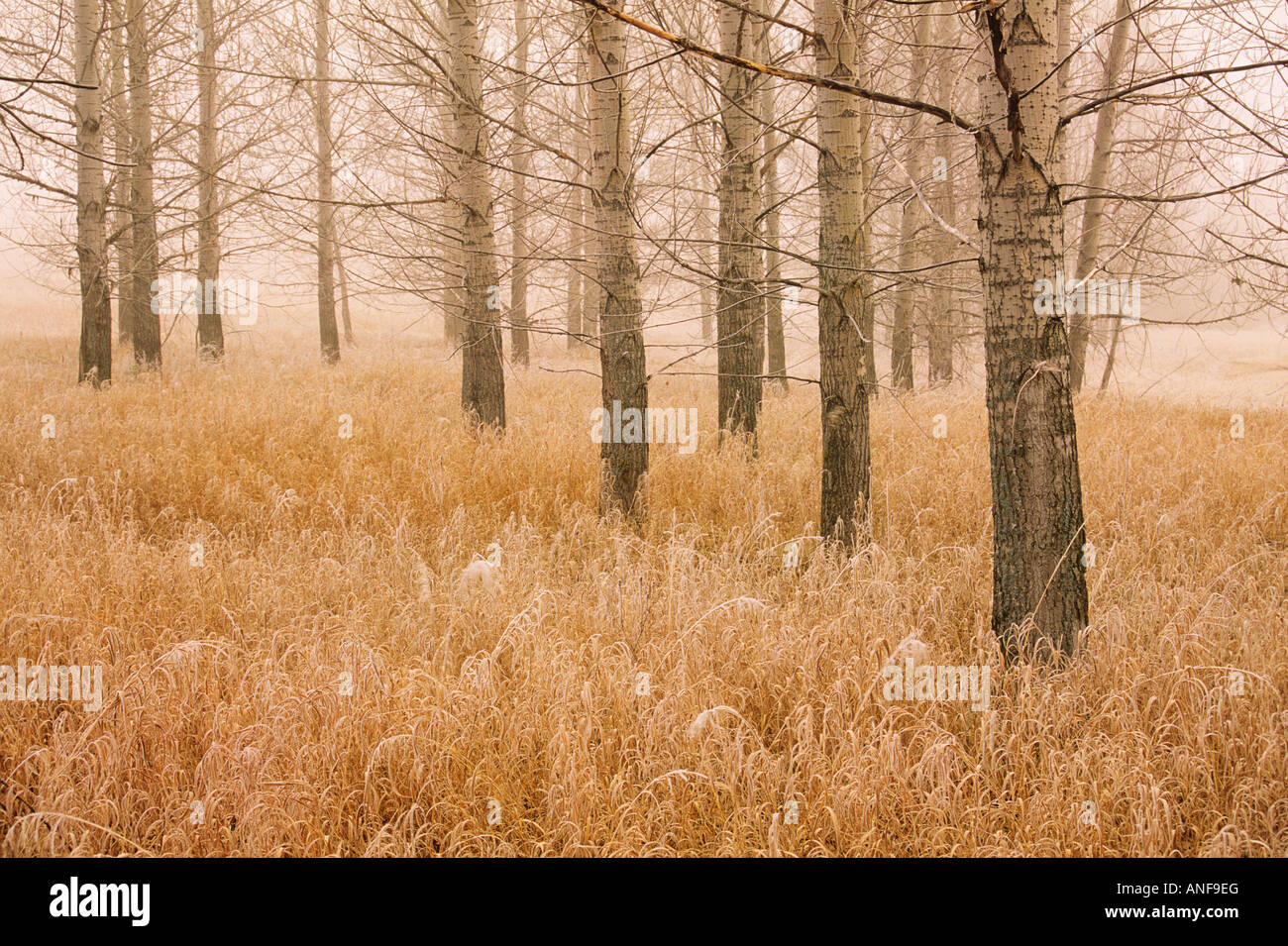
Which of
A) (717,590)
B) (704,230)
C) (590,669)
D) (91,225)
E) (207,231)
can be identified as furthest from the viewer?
(704,230)

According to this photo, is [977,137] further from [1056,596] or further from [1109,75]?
[1109,75]

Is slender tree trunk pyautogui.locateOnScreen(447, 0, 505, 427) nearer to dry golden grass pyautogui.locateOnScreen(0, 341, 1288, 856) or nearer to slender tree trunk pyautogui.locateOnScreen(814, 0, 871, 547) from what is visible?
dry golden grass pyautogui.locateOnScreen(0, 341, 1288, 856)

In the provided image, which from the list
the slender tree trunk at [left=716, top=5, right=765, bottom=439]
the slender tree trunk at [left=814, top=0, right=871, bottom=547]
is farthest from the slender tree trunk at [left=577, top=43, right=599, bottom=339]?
the slender tree trunk at [left=814, top=0, right=871, bottom=547]

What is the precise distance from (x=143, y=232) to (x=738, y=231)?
9.11 metres

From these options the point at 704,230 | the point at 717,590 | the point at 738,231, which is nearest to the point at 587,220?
the point at 704,230

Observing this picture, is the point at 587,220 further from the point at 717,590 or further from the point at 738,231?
the point at 717,590

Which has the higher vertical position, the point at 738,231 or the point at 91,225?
the point at 91,225

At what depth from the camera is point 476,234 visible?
7410 millimetres

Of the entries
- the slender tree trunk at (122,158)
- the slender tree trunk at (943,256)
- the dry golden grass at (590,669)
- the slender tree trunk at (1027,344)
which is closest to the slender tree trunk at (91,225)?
the slender tree trunk at (122,158)

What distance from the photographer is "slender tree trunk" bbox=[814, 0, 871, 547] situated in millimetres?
4339

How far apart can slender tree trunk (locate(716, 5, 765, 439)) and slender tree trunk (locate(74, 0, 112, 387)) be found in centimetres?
680

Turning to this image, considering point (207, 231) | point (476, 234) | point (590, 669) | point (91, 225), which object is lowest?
point (590, 669)

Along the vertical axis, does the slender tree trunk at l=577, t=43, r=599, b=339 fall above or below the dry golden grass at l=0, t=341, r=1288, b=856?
above

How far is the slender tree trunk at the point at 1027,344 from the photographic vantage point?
2.85m
